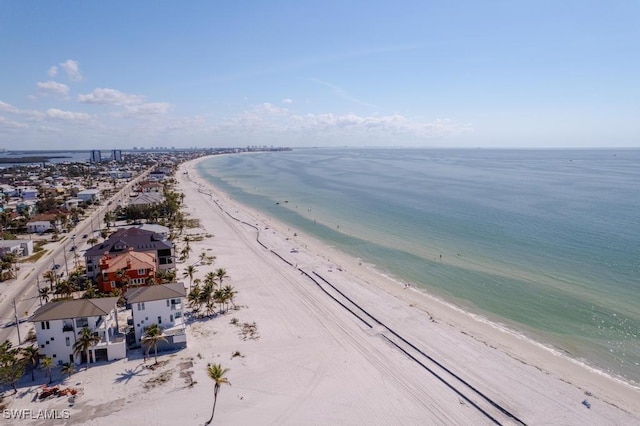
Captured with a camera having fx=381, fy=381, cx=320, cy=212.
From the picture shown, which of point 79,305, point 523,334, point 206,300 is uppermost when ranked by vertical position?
point 79,305

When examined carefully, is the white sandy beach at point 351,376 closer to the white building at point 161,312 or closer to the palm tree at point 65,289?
the white building at point 161,312

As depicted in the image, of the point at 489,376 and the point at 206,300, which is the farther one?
the point at 206,300

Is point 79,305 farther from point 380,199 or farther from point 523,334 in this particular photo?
point 380,199

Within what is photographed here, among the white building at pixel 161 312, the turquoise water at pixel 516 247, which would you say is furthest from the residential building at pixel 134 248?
the turquoise water at pixel 516 247

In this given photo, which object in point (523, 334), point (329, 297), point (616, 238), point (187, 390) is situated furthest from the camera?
point (616, 238)

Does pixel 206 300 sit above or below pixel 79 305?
below

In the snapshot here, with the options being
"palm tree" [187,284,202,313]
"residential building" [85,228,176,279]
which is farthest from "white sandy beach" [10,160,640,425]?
"residential building" [85,228,176,279]

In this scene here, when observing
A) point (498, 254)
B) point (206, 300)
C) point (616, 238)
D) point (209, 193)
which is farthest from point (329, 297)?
point (209, 193)
